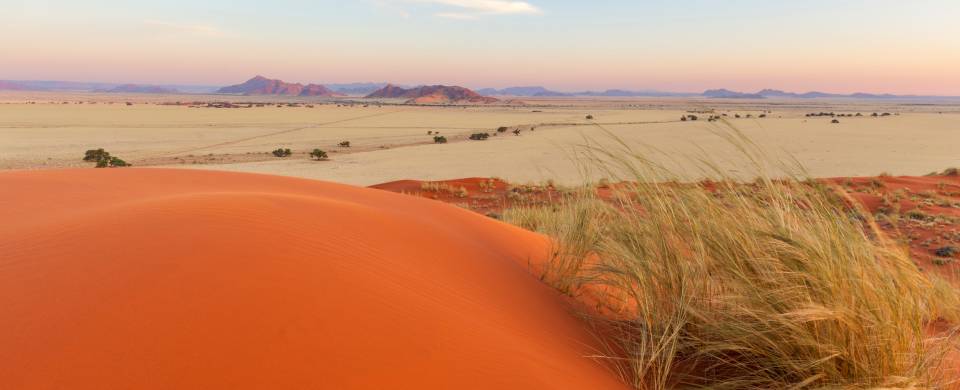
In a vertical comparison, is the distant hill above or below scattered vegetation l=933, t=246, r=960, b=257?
above

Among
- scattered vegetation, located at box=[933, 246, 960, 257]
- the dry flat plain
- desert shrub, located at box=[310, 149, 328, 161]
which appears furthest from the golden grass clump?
desert shrub, located at box=[310, 149, 328, 161]

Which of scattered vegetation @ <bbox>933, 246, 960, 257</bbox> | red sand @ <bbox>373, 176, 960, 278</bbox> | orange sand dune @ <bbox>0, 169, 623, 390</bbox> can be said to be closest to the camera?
orange sand dune @ <bbox>0, 169, 623, 390</bbox>

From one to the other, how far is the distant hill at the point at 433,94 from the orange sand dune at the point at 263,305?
136129 millimetres

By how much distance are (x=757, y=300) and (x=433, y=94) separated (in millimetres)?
162628

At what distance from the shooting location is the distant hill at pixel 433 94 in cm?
14500

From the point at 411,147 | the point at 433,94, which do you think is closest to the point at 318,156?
the point at 411,147

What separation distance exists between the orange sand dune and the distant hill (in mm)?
136129

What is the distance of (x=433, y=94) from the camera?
162000mm

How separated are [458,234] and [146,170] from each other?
4736mm

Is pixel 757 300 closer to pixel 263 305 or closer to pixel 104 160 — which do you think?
pixel 263 305

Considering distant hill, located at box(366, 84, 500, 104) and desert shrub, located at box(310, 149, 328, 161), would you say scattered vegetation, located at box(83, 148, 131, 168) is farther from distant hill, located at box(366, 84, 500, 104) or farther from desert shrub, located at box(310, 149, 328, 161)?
distant hill, located at box(366, 84, 500, 104)

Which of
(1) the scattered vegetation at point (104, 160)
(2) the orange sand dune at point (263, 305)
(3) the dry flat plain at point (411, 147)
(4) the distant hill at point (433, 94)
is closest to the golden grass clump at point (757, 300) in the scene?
(2) the orange sand dune at point (263, 305)

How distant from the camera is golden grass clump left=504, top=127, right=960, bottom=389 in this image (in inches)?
98.1

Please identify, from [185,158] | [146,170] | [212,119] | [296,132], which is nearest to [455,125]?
[296,132]
